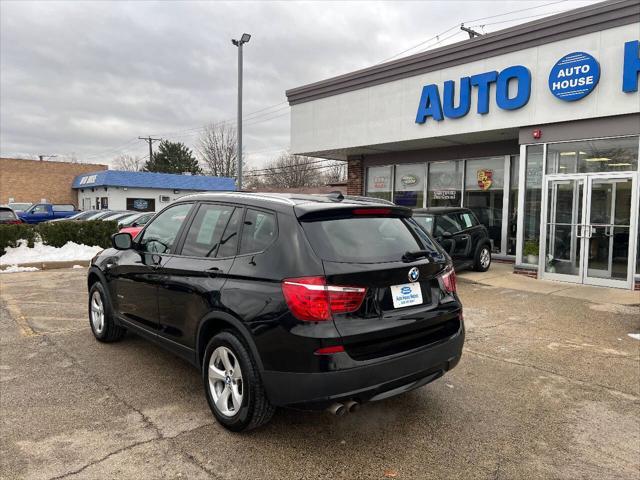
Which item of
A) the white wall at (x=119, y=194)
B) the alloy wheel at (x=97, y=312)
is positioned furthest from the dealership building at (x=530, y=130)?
the white wall at (x=119, y=194)

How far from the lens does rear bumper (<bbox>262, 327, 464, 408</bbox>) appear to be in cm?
280

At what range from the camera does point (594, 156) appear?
31.4 ft

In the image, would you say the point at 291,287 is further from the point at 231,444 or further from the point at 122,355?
the point at 122,355

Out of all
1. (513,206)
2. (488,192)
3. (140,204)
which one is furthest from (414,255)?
(140,204)

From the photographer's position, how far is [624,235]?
9.12m

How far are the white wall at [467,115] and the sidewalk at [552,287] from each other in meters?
3.37

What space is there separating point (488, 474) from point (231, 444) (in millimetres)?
1644

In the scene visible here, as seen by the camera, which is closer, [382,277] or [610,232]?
[382,277]

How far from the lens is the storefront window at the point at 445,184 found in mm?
13797

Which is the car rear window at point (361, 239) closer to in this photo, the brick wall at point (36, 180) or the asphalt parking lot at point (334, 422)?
the asphalt parking lot at point (334, 422)

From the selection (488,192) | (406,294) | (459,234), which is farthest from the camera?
(488,192)

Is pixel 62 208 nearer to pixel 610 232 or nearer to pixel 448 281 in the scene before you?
pixel 610 232

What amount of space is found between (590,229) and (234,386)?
8766mm

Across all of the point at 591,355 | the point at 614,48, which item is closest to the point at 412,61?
the point at 614,48
